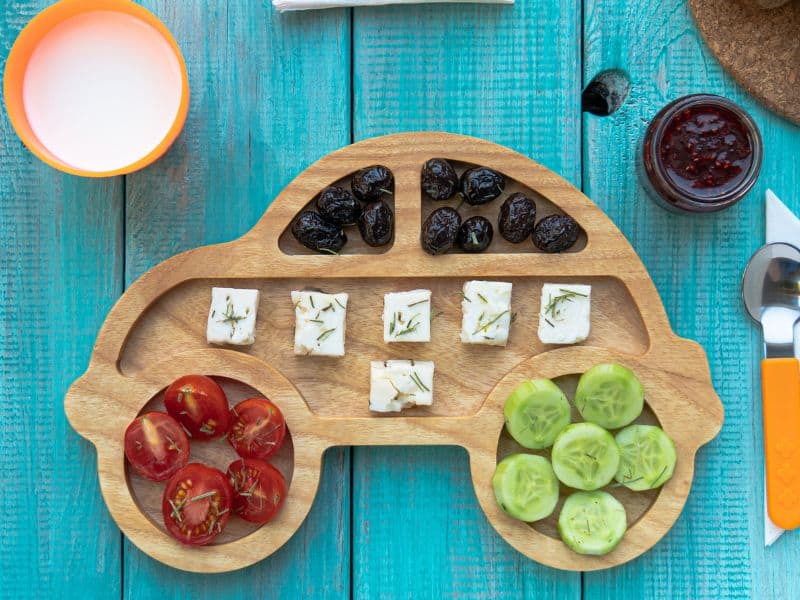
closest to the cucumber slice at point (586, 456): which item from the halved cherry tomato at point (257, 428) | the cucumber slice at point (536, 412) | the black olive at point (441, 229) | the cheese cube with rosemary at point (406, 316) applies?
the cucumber slice at point (536, 412)

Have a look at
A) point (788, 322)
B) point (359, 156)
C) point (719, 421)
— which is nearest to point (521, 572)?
point (719, 421)

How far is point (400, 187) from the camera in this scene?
5.46 feet

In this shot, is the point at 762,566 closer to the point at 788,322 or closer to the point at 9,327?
the point at 788,322

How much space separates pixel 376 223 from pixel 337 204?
0.31ft

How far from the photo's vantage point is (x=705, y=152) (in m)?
1.58

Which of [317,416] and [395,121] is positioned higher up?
[395,121]

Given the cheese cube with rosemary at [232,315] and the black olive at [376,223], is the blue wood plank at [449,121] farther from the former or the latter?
the cheese cube with rosemary at [232,315]

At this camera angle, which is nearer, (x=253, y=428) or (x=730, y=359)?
(x=253, y=428)

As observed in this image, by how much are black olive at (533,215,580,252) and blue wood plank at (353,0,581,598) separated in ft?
0.57

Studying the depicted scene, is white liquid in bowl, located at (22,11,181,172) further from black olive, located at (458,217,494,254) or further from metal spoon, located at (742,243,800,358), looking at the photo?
metal spoon, located at (742,243,800,358)

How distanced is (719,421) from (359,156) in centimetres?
100

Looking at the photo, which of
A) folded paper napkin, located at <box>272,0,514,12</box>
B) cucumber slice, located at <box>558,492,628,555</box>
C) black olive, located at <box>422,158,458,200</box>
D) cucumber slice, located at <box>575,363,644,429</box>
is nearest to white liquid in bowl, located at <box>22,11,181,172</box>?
folded paper napkin, located at <box>272,0,514,12</box>

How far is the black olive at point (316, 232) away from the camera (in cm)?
164

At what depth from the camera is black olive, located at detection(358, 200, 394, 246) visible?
5.37 ft
